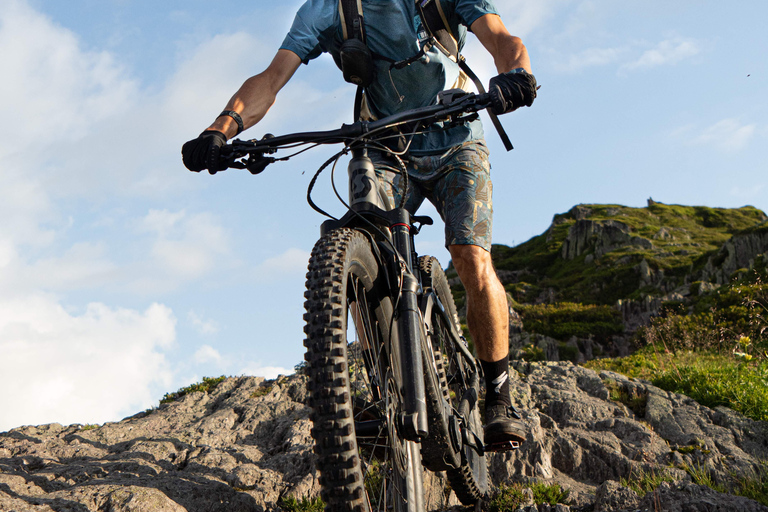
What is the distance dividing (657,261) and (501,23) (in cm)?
3506

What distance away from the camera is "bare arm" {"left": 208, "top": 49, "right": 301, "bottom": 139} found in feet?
11.7

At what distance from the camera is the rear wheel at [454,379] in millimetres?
3277

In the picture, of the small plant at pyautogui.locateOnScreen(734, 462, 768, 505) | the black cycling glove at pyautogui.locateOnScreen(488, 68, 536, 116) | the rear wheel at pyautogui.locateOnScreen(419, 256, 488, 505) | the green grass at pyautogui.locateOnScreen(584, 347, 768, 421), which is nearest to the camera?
the black cycling glove at pyautogui.locateOnScreen(488, 68, 536, 116)

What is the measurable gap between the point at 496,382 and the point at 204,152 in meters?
2.34

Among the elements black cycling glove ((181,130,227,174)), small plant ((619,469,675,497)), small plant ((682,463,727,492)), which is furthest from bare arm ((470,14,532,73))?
small plant ((682,463,727,492))

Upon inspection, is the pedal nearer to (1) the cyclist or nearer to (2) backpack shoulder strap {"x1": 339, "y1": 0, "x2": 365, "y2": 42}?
(1) the cyclist

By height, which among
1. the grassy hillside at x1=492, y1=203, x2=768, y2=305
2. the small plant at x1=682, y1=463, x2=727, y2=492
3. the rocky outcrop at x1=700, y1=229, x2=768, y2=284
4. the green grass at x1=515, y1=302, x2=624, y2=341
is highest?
the grassy hillside at x1=492, y1=203, x2=768, y2=305

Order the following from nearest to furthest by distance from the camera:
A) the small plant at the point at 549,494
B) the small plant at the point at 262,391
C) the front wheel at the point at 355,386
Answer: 1. the front wheel at the point at 355,386
2. the small plant at the point at 549,494
3. the small plant at the point at 262,391

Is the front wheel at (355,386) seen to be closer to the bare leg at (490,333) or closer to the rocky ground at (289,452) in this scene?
the bare leg at (490,333)

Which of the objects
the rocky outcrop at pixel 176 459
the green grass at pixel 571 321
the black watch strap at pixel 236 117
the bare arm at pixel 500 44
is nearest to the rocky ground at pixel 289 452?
the rocky outcrop at pixel 176 459

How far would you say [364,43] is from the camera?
12.0ft

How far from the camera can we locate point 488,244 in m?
3.66

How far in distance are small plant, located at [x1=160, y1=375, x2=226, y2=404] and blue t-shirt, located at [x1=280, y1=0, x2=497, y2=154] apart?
4377 millimetres

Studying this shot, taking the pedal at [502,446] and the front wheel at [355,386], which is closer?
the front wheel at [355,386]
